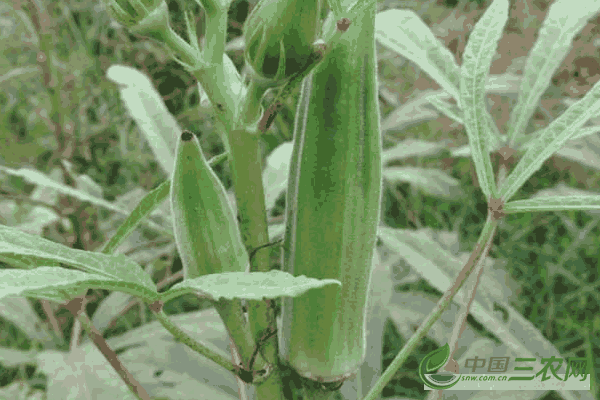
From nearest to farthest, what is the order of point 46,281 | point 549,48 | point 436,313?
1. point 46,281
2. point 436,313
3. point 549,48

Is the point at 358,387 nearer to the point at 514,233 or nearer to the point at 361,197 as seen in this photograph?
the point at 361,197

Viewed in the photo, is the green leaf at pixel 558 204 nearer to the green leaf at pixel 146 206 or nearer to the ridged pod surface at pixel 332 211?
the ridged pod surface at pixel 332 211

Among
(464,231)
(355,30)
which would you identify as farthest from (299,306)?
(464,231)

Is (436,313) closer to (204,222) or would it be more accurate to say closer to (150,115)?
(204,222)

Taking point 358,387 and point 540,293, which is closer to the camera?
point 358,387

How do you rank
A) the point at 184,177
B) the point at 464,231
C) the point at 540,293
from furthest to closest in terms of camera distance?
the point at 464,231
the point at 540,293
the point at 184,177

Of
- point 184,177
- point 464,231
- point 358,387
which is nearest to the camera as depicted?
point 184,177

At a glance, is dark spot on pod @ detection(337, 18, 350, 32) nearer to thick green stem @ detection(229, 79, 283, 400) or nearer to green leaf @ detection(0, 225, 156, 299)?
thick green stem @ detection(229, 79, 283, 400)

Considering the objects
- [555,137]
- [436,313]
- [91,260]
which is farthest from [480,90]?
[91,260]
